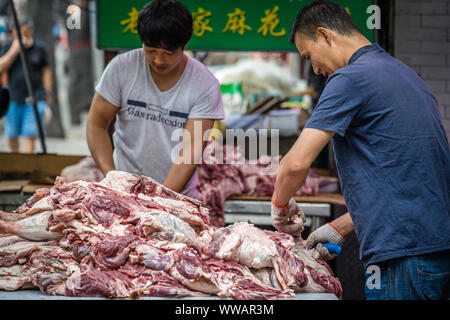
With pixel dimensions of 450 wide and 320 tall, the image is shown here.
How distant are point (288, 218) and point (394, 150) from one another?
2.44 feet

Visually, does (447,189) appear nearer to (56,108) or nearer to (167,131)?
(167,131)

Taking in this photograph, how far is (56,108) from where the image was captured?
606 inches

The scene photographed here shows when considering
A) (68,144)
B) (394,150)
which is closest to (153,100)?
(394,150)

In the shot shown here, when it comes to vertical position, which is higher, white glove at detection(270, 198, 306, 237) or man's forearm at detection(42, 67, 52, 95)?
man's forearm at detection(42, 67, 52, 95)

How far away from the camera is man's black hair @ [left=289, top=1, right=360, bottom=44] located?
296cm

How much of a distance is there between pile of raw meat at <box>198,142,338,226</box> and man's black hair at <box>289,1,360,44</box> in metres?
2.37

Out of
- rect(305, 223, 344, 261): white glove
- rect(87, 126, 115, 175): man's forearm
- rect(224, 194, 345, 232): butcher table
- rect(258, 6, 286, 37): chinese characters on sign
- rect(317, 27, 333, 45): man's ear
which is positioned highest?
rect(258, 6, 286, 37): chinese characters on sign

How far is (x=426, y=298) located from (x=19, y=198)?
369 centimetres

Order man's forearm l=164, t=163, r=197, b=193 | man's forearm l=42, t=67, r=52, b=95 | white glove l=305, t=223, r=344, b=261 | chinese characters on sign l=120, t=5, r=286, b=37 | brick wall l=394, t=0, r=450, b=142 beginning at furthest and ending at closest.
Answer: man's forearm l=42, t=67, r=52, b=95
chinese characters on sign l=120, t=5, r=286, b=37
brick wall l=394, t=0, r=450, b=142
man's forearm l=164, t=163, r=197, b=193
white glove l=305, t=223, r=344, b=261

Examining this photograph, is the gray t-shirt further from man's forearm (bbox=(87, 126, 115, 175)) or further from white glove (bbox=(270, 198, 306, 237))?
white glove (bbox=(270, 198, 306, 237))

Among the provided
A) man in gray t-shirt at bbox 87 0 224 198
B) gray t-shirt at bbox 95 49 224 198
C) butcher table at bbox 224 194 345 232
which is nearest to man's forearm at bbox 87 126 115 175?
man in gray t-shirt at bbox 87 0 224 198

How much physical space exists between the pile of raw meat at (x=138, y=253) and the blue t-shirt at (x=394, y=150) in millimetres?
477

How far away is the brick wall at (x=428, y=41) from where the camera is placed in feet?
17.7

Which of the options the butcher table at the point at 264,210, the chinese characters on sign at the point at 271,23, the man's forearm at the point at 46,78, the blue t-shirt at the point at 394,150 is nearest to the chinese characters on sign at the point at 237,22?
the chinese characters on sign at the point at 271,23
